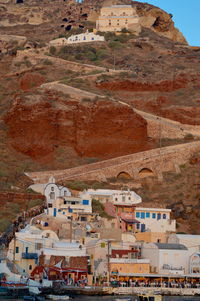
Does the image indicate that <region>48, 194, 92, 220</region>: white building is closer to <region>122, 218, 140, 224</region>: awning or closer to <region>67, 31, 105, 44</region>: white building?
<region>122, 218, 140, 224</region>: awning

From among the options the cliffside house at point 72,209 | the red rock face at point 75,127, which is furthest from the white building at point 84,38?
the cliffside house at point 72,209

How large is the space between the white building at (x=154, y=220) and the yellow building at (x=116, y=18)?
185ft

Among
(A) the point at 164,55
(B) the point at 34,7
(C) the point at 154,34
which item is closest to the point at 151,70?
(A) the point at 164,55

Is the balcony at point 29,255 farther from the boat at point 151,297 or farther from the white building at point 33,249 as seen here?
the boat at point 151,297

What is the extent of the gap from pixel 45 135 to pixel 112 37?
38108mm

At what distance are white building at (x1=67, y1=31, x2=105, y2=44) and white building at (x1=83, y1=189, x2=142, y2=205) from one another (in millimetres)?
49309

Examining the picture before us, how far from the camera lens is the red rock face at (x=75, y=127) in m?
96.0

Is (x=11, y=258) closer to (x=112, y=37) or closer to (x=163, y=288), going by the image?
(x=163, y=288)

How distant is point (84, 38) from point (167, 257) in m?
62.9

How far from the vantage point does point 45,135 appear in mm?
96562

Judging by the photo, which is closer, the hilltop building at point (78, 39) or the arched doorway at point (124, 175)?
the arched doorway at point (124, 175)

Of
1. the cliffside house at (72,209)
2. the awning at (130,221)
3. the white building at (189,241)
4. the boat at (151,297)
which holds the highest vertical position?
the cliffside house at (72,209)

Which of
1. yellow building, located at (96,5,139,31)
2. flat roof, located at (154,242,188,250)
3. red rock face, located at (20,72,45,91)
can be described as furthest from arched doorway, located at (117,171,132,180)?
yellow building, located at (96,5,139,31)

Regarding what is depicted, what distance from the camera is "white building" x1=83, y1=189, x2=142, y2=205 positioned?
83312mm
